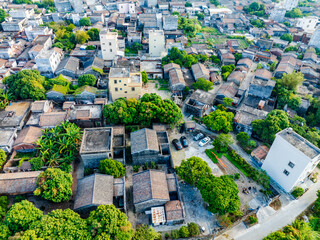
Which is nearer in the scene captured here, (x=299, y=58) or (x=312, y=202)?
(x=312, y=202)

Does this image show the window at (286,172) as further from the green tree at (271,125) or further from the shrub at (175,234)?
the shrub at (175,234)

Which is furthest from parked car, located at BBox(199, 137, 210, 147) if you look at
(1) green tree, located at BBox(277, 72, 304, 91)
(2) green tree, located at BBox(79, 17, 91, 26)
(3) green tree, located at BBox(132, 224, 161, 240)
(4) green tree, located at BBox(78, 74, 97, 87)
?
(2) green tree, located at BBox(79, 17, 91, 26)

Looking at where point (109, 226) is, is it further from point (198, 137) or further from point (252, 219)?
point (198, 137)

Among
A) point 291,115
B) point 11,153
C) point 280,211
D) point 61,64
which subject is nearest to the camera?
Answer: point 280,211

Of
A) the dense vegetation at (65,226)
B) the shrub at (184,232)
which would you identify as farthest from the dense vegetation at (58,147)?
the shrub at (184,232)

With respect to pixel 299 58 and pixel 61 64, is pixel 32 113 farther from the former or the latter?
pixel 299 58

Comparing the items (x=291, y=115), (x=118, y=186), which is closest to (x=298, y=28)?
(x=291, y=115)

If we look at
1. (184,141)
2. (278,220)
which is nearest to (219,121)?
(184,141)

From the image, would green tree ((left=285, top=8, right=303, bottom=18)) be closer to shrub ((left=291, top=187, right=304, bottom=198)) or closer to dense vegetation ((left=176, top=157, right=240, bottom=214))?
shrub ((left=291, top=187, right=304, bottom=198))
